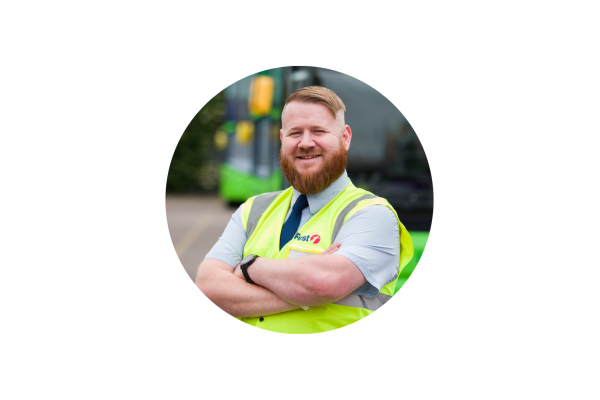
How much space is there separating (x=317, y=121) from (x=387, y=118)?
3.12 feet

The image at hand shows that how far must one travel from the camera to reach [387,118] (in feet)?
11.0

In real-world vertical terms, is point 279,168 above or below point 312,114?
below

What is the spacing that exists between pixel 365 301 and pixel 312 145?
0.86m

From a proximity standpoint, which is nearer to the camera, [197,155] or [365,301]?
[365,301]

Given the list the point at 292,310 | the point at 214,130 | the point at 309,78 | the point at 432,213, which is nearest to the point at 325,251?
the point at 292,310

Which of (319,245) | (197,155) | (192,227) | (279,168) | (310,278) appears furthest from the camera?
(197,155)

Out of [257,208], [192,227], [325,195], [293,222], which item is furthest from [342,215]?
[192,227]

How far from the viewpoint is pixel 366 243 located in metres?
2.43

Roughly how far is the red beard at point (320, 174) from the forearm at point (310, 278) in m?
0.41

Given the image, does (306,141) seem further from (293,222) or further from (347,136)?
(293,222)

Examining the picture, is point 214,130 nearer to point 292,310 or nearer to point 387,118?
point 387,118

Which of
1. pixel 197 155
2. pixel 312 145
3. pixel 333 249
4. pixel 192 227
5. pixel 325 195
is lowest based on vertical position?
pixel 333 249

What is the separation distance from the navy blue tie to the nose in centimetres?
28

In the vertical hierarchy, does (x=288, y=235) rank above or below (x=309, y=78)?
below
